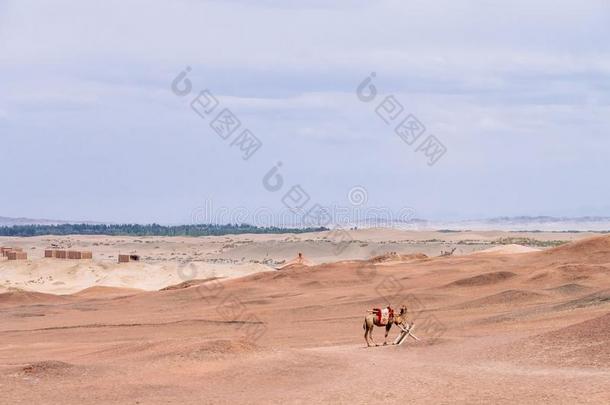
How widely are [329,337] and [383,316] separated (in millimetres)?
4463

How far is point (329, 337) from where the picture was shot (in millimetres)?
28922

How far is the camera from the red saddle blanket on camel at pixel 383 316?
2458 cm

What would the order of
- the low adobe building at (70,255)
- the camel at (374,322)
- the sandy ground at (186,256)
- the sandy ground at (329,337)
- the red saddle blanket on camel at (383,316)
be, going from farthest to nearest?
the low adobe building at (70,255) < the sandy ground at (186,256) < the red saddle blanket on camel at (383,316) < the camel at (374,322) < the sandy ground at (329,337)

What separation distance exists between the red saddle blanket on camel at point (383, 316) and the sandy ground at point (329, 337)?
27.8 inches

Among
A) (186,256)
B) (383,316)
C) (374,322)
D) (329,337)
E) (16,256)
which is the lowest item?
(329,337)

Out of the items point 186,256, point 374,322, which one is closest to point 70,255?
point 186,256

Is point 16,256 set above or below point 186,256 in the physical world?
below

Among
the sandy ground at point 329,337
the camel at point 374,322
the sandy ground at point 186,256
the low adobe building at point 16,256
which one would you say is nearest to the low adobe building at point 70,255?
the sandy ground at point 186,256

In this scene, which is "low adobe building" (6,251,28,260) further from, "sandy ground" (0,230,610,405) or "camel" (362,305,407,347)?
"camel" (362,305,407,347)

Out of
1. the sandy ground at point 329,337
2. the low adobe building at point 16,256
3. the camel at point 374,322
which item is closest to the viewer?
the sandy ground at point 329,337

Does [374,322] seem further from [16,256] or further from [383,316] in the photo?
[16,256]

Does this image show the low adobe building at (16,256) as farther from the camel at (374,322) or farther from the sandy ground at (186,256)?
the camel at (374,322)

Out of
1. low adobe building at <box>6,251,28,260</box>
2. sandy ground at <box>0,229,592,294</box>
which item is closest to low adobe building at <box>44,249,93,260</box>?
sandy ground at <box>0,229,592,294</box>

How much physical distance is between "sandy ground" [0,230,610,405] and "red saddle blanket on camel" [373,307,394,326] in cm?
71
